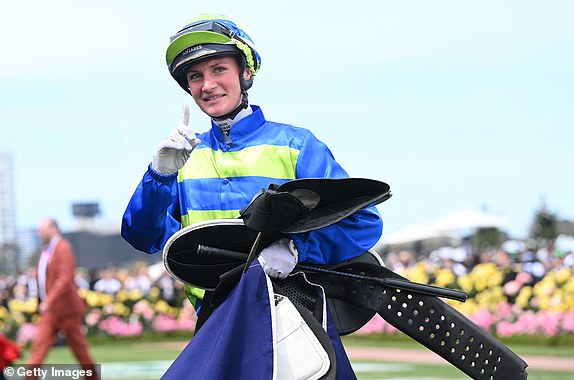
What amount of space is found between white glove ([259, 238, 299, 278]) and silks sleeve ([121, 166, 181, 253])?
1.59 ft

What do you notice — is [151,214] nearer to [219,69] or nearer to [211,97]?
[211,97]

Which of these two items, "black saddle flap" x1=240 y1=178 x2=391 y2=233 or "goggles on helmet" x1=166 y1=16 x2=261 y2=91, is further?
"goggles on helmet" x1=166 y1=16 x2=261 y2=91

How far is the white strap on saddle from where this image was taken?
3.51 m

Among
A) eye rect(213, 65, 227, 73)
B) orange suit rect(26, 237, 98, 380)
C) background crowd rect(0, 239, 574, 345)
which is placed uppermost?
eye rect(213, 65, 227, 73)

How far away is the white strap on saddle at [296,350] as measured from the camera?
3508 mm

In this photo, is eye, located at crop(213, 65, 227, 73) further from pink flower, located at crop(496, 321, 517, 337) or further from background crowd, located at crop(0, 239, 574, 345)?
pink flower, located at crop(496, 321, 517, 337)

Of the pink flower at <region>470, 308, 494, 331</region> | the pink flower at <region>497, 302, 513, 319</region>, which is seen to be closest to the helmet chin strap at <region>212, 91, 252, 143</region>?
the pink flower at <region>470, 308, 494, 331</region>

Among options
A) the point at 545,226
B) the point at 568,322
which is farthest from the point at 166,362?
the point at 545,226

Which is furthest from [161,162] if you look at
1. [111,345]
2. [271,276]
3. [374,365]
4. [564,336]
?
[111,345]

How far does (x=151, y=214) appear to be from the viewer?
401cm

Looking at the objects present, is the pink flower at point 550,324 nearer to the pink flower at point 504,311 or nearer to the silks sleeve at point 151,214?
the pink flower at point 504,311

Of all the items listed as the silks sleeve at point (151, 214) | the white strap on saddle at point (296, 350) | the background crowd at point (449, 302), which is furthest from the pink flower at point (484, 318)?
the white strap on saddle at point (296, 350)

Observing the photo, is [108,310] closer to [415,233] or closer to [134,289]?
[134,289]

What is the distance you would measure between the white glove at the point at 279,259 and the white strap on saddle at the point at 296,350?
140mm
